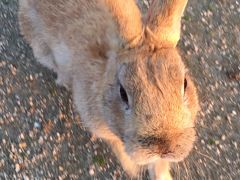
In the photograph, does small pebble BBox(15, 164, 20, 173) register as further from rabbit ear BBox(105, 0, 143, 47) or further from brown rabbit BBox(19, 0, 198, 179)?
rabbit ear BBox(105, 0, 143, 47)

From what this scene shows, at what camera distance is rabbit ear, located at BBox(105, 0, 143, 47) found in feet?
11.2

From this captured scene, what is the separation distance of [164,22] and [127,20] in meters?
0.23

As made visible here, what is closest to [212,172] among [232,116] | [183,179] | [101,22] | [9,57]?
[183,179]

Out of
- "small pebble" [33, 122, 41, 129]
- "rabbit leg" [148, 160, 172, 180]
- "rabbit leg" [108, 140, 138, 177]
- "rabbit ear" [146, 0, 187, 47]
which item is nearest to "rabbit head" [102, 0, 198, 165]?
"rabbit ear" [146, 0, 187, 47]

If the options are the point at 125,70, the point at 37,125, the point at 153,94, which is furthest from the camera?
the point at 37,125

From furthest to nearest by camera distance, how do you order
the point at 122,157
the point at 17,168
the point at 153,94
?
the point at 17,168 → the point at 122,157 → the point at 153,94

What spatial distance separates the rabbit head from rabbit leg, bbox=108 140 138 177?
510 millimetres

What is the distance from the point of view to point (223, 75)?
460 centimetres

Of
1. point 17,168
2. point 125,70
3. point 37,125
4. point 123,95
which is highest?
point 125,70

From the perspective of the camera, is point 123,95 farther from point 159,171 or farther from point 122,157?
point 159,171

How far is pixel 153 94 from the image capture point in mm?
3031

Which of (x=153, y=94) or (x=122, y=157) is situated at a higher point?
(x=153, y=94)

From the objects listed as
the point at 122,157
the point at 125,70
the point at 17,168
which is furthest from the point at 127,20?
the point at 17,168

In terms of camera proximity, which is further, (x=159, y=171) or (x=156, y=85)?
(x=159, y=171)
